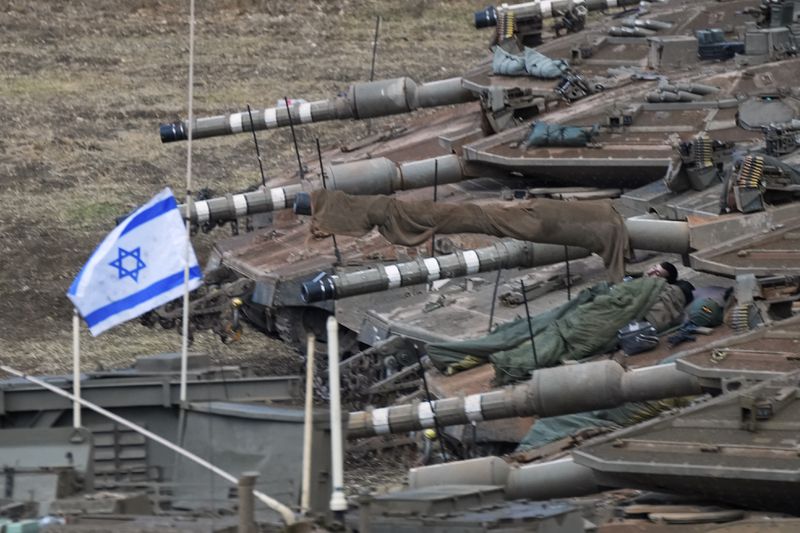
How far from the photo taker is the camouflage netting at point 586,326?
61.3 feet

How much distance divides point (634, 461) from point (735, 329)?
3498 mm

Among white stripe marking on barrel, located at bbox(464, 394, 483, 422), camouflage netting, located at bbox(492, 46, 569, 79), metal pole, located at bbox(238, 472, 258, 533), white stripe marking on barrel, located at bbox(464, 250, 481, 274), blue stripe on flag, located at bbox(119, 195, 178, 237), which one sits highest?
camouflage netting, located at bbox(492, 46, 569, 79)

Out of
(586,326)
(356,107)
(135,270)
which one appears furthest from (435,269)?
(135,270)

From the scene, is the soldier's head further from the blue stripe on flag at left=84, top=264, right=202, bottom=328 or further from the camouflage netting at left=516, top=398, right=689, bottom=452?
the blue stripe on flag at left=84, top=264, right=202, bottom=328

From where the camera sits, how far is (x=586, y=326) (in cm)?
1883

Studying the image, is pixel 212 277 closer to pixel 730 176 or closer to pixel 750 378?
pixel 730 176

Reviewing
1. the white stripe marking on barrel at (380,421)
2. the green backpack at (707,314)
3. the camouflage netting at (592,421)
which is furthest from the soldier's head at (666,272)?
the white stripe marking on barrel at (380,421)

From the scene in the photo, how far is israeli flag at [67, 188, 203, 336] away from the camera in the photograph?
14.0m

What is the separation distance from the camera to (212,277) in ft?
80.6

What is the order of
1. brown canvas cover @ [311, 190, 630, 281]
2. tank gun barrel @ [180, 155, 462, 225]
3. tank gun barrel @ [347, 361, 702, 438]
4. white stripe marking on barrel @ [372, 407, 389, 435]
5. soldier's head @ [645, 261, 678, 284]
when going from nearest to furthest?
tank gun barrel @ [347, 361, 702, 438]
white stripe marking on barrel @ [372, 407, 389, 435]
brown canvas cover @ [311, 190, 630, 281]
soldier's head @ [645, 261, 678, 284]
tank gun barrel @ [180, 155, 462, 225]

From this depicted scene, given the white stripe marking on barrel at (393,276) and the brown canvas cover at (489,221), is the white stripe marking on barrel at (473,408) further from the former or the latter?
the white stripe marking on barrel at (393,276)

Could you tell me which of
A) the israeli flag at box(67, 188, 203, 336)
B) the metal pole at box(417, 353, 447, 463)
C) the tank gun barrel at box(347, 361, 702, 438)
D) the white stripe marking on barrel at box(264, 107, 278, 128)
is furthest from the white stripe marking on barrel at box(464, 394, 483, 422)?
the white stripe marking on barrel at box(264, 107, 278, 128)

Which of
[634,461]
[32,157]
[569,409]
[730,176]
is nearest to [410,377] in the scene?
[730,176]

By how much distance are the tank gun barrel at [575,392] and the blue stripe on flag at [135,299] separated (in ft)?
10.7
